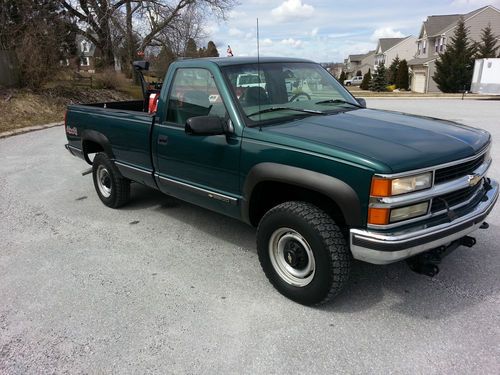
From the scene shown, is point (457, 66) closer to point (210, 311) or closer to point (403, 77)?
point (403, 77)

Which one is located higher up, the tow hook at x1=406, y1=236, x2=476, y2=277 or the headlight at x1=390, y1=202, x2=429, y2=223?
the headlight at x1=390, y1=202, x2=429, y2=223

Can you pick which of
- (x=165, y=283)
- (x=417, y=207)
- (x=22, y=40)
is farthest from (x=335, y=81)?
(x=22, y=40)

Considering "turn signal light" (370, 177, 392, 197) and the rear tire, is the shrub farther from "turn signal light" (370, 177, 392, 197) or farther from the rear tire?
"turn signal light" (370, 177, 392, 197)

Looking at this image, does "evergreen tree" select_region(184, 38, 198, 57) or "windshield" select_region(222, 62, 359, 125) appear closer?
"windshield" select_region(222, 62, 359, 125)

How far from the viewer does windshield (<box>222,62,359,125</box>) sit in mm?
3703

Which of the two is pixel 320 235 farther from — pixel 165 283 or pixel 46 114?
pixel 46 114

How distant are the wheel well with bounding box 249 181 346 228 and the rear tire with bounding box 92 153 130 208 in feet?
7.90

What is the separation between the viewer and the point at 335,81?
4.71m

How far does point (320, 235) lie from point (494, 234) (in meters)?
2.52

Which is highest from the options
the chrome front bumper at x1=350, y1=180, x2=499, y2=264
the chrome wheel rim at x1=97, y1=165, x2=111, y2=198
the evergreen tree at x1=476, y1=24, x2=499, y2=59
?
the evergreen tree at x1=476, y1=24, x2=499, y2=59

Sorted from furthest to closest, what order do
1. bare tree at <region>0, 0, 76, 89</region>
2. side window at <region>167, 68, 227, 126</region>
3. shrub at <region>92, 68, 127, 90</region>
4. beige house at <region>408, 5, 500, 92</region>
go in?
beige house at <region>408, 5, 500, 92</region> → shrub at <region>92, 68, 127, 90</region> → bare tree at <region>0, 0, 76, 89</region> → side window at <region>167, 68, 227, 126</region>

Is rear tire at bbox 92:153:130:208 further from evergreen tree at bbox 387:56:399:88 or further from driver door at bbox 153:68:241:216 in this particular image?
evergreen tree at bbox 387:56:399:88

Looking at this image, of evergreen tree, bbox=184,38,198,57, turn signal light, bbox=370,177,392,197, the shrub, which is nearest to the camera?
turn signal light, bbox=370,177,392,197

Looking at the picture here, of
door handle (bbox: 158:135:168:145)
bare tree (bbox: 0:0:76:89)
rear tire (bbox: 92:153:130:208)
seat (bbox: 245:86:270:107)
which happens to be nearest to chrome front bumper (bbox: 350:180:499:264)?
seat (bbox: 245:86:270:107)
